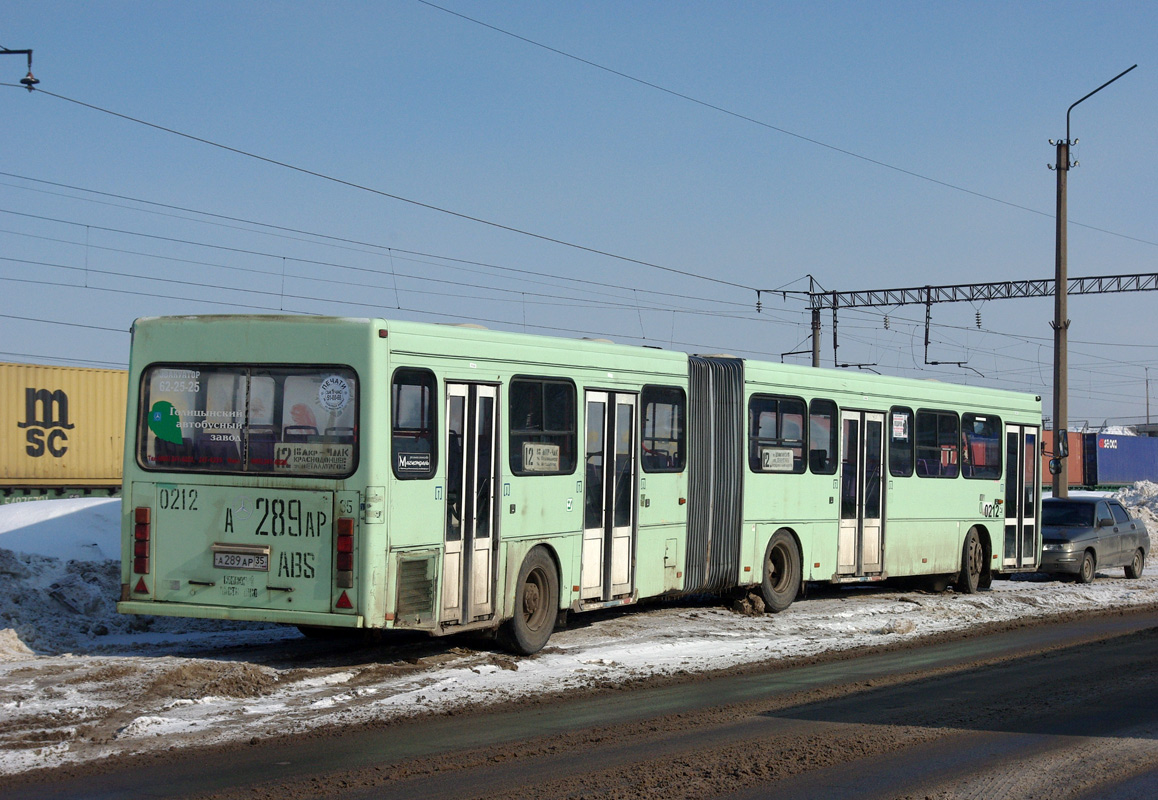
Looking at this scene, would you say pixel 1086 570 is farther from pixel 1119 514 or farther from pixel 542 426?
pixel 542 426

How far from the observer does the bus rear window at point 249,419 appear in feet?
32.2

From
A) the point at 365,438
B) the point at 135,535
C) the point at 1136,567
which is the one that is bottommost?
the point at 1136,567

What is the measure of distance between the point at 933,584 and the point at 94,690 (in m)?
13.4

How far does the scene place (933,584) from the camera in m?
18.8

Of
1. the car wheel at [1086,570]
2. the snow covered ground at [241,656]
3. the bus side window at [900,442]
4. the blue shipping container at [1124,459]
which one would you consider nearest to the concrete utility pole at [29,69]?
the snow covered ground at [241,656]

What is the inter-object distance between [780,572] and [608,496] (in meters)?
3.96

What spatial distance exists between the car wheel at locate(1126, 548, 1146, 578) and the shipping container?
24252 mm

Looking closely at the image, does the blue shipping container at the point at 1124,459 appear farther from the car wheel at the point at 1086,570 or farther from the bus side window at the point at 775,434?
the bus side window at the point at 775,434

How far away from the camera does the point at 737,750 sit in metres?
7.58

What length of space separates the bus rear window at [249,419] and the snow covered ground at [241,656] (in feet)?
5.41

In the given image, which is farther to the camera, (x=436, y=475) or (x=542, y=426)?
(x=542, y=426)

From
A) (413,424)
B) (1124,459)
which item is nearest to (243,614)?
(413,424)

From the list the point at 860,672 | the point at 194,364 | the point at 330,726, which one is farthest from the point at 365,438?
the point at 860,672

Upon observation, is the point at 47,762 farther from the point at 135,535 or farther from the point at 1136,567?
the point at 1136,567
